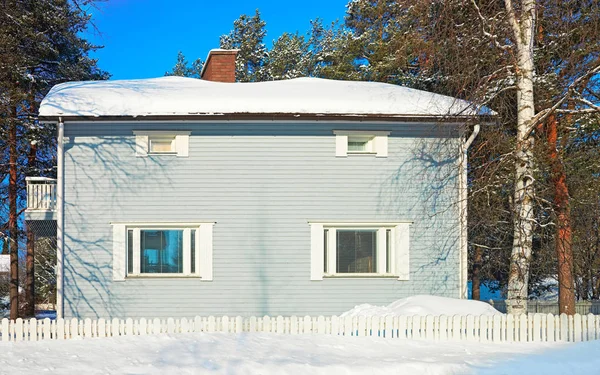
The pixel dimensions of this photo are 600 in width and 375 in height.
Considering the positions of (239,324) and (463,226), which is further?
(463,226)

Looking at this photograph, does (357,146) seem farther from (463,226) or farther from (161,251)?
(161,251)

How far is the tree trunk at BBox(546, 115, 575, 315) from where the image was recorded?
15.9m

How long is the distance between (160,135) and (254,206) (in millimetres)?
2888

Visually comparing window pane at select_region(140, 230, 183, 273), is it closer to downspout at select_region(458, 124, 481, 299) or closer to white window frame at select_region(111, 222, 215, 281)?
white window frame at select_region(111, 222, 215, 281)

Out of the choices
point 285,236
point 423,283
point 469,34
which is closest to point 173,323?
point 285,236

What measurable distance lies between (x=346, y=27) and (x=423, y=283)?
2102 cm

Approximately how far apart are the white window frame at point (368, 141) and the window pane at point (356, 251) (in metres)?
1.93

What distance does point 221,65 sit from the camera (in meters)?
18.9

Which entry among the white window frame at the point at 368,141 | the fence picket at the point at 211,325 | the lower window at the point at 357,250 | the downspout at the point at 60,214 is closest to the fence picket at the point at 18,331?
the downspout at the point at 60,214

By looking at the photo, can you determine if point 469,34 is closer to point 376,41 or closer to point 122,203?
point 122,203

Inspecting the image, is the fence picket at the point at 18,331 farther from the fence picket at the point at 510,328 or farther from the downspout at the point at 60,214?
the fence picket at the point at 510,328

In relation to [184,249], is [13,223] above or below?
above

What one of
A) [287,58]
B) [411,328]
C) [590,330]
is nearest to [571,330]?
[590,330]

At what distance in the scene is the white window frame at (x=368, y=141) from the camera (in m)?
15.4
